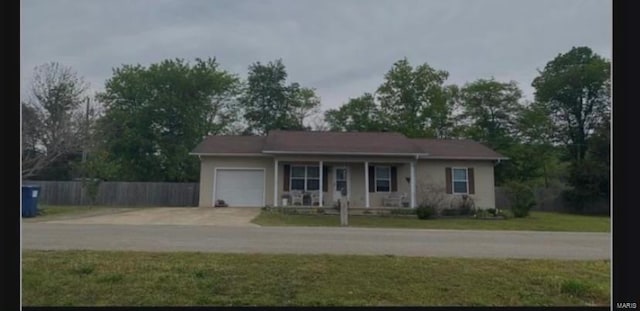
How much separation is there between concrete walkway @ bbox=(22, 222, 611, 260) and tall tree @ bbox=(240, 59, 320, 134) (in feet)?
61.3

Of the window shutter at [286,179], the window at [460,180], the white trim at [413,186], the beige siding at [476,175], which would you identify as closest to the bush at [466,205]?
the window at [460,180]

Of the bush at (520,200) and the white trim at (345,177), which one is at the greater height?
the white trim at (345,177)

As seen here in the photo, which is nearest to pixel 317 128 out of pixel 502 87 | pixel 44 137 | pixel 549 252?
pixel 502 87

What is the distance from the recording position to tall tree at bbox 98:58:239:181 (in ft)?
76.2

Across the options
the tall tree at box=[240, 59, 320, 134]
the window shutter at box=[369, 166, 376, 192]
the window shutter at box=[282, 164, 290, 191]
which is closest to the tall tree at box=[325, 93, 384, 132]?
the tall tree at box=[240, 59, 320, 134]

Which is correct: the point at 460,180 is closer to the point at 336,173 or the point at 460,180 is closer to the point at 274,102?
the point at 336,173

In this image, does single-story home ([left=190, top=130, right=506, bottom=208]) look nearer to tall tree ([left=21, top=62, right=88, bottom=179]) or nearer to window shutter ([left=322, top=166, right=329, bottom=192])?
window shutter ([left=322, top=166, right=329, bottom=192])

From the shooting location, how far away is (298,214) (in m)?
13.3

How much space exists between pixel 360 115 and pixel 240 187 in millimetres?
10009

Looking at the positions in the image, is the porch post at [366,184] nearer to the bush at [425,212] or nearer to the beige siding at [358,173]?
the beige siding at [358,173]

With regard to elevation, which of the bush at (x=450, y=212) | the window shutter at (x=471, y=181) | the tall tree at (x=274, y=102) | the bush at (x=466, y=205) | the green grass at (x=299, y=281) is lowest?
the bush at (x=450, y=212)

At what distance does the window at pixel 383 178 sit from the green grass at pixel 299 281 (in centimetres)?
1136

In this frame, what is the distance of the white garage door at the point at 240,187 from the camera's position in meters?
15.9

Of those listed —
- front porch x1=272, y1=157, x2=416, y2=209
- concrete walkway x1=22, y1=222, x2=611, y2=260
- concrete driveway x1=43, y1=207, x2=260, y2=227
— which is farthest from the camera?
front porch x1=272, y1=157, x2=416, y2=209
